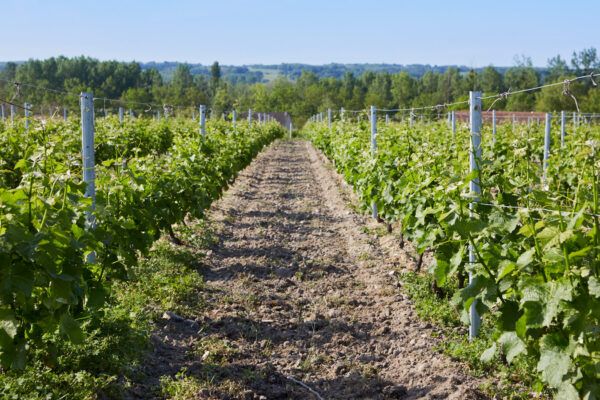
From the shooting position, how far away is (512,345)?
3.25m

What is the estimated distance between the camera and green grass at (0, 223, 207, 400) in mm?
→ 3793

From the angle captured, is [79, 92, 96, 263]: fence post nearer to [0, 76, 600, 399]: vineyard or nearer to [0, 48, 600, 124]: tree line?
[0, 76, 600, 399]: vineyard

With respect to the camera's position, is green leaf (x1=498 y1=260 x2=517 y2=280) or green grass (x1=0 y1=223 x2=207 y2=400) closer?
green leaf (x1=498 y1=260 x2=517 y2=280)

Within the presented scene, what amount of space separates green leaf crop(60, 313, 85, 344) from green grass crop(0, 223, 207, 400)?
372mm

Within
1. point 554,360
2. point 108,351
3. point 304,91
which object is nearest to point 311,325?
point 108,351

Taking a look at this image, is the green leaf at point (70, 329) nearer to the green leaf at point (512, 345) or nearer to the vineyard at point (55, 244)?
the vineyard at point (55, 244)

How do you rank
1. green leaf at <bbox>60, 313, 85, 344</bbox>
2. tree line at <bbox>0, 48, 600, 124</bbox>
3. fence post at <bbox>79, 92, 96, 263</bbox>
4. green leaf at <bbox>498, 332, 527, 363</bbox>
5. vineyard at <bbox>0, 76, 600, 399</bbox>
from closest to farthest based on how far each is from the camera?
1. vineyard at <bbox>0, 76, 600, 399</bbox>
2. green leaf at <bbox>498, 332, 527, 363</bbox>
3. green leaf at <bbox>60, 313, 85, 344</bbox>
4. fence post at <bbox>79, 92, 96, 263</bbox>
5. tree line at <bbox>0, 48, 600, 124</bbox>

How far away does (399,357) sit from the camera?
15.7ft

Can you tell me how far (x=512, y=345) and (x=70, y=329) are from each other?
2.23 meters

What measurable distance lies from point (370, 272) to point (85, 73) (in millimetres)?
82995

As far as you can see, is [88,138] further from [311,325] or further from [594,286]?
[594,286]

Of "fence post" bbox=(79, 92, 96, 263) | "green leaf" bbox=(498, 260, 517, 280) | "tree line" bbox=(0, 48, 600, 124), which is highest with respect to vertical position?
"tree line" bbox=(0, 48, 600, 124)

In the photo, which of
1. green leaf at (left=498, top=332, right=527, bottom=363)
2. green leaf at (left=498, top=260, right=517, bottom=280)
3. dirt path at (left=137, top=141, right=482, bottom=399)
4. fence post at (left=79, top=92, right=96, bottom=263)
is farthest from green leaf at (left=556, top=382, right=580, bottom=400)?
fence post at (left=79, top=92, right=96, bottom=263)

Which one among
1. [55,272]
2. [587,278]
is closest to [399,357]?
[587,278]
